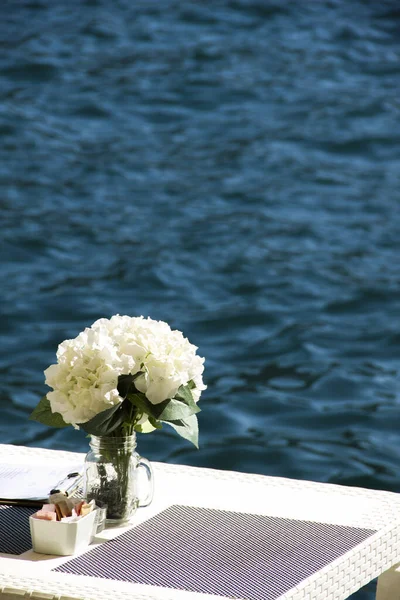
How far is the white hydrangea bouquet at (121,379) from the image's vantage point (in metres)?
1.57

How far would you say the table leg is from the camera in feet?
5.97

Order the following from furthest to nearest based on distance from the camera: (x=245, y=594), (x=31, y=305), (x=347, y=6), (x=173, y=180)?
(x=347, y=6), (x=173, y=180), (x=31, y=305), (x=245, y=594)

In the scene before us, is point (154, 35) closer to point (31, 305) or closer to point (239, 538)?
point (31, 305)

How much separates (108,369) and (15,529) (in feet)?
0.98

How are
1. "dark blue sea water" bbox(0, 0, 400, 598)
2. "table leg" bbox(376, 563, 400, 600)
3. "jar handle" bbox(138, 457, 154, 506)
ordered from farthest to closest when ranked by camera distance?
"dark blue sea water" bbox(0, 0, 400, 598), "table leg" bbox(376, 563, 400, 600), "jar handle" bbox(138, 457, 154, 506)

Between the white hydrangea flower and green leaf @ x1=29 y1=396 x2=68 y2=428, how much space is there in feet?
0.18

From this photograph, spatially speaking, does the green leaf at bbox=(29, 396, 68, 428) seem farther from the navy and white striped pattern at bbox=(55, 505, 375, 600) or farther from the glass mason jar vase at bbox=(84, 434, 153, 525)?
the navy and white striped pattern at bbox=(55, 505, 375, 600)

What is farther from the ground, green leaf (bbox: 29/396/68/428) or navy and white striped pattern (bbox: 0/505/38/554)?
green leaf (bbox: 29/396/68/428)

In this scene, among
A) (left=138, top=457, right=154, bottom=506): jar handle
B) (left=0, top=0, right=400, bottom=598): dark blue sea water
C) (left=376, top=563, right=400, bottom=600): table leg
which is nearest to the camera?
(left=138, top=457, right=154, bottom=506): jar handle

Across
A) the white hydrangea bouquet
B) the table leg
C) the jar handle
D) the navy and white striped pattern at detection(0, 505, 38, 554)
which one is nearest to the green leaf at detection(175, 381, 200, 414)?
the white hydrangea bouquet

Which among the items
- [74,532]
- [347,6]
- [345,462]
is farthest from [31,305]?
[347,6]

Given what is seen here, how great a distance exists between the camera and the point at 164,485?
6.19 ft

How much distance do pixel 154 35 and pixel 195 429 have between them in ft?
21.0

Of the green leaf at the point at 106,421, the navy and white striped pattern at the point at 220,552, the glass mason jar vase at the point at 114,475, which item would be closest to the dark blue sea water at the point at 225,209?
the navy and white striped pattern at the point at 220,552
